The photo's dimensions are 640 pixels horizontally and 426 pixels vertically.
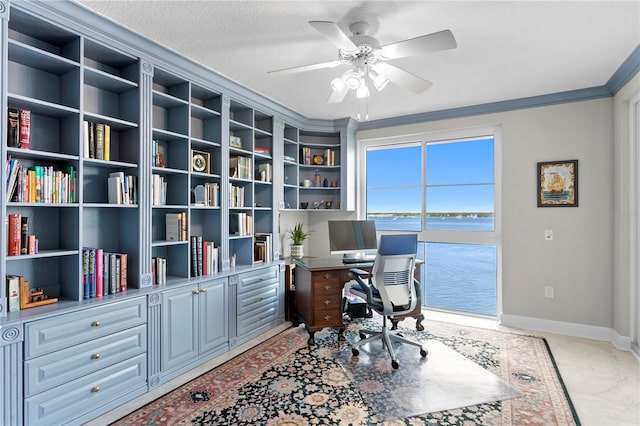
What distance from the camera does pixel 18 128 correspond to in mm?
1957

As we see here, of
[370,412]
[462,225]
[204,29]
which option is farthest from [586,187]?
[204,29]

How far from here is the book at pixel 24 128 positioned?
197 centimetres

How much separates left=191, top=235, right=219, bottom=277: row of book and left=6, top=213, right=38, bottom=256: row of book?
112 cm

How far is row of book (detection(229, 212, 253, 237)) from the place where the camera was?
3529 mm

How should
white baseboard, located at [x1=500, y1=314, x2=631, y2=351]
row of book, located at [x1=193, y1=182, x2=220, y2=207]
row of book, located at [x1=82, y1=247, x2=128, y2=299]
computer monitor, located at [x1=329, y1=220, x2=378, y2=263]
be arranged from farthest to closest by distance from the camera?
computer monitor, located at [x1=329, y1=220, x2=378, y2=263]
white baseboard, located at [x1=500, y1=314, x2=631, y2=351]
row of book, located at [x1=193, y1=182, x2=220, y2=207]
row of book, located at [x1=82, y1=247, x2=128, y2=299]

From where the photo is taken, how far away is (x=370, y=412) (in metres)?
2.19

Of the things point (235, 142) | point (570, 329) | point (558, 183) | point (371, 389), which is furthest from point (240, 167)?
point (570, 329)

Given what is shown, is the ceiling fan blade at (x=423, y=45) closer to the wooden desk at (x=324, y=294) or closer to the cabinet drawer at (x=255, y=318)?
the wooden desk at (x=324, y=294)

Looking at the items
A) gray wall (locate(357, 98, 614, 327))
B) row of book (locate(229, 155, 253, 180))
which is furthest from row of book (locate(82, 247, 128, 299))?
gray wall (locate(357, 98, 614, 327))

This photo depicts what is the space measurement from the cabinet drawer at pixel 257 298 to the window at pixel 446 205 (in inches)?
71.3

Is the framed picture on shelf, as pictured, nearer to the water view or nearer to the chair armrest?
the chair armrest

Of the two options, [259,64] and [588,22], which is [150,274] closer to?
[259,64]

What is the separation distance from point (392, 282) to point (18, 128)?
2843mm

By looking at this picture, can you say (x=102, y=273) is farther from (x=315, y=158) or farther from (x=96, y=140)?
(x=315, y=158)
